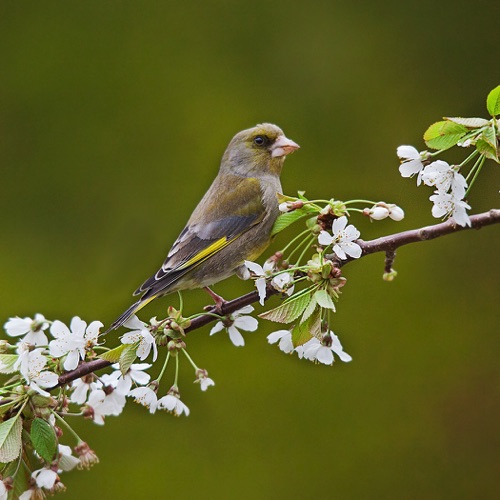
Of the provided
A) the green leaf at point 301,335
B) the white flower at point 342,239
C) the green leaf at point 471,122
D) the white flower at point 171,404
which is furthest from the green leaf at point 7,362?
the green leaf at point 471,122

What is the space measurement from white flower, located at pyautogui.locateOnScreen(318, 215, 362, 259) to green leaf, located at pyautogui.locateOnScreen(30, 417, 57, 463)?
81 cm

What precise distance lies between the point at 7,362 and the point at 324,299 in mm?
822

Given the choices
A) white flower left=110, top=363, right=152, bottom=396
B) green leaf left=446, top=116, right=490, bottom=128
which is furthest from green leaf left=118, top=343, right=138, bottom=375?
green leaf left=446, top=116, right=490, bottom=128

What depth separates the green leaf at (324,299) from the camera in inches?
75.7

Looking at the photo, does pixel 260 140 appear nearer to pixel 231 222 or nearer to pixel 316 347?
pixel 231 222

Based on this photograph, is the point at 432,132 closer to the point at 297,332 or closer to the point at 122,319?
the point at 297,332

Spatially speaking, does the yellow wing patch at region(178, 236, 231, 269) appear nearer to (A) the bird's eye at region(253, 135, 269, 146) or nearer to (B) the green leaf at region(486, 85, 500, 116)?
(A) the bird's eye at region(253, 135, 269, 146)

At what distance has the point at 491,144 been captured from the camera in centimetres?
176

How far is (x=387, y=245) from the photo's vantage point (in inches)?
76.0

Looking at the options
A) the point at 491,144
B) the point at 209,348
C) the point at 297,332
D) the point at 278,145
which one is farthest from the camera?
the point at 209,348

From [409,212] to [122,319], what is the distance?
2.87 meters

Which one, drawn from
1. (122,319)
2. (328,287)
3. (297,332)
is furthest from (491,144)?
(122,319)

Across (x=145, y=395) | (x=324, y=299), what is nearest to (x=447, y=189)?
(x=324, y=299)

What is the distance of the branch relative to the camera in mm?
1802
